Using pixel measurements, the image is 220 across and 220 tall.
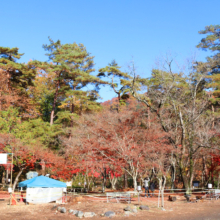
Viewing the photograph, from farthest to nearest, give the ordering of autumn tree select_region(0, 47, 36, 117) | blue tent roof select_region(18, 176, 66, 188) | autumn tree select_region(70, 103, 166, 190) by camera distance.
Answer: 1. autumn tree select_region(0, 47, 36, 117)
2. autumn tree select_region(70, 103, 166, 190)
3. blue tent roof select_region(18, 176, 66, 188)

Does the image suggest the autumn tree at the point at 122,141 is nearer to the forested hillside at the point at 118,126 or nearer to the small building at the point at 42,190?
the forested hillside at the point at 118,126

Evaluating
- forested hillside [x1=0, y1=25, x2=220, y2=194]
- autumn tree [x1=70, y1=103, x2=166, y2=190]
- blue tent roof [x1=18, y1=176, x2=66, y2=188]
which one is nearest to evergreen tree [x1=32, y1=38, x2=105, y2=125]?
forested hillside [x1=0, y1=25, x2=220, y2=194]

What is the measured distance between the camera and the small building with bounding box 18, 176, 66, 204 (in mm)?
16078

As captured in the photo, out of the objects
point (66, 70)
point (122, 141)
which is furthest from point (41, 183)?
point (66, 70)

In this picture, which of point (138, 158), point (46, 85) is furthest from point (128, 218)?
point (46, 85)

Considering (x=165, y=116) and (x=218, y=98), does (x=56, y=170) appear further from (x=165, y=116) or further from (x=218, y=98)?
(x=218, y=98)

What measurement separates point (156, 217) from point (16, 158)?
45.8 feet

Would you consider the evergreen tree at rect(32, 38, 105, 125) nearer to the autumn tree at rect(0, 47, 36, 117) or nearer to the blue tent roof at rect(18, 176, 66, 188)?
the autumn tree at rect(0, 47, 36, 117)

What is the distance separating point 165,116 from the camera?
79.3 feet

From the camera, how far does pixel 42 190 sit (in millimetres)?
16312

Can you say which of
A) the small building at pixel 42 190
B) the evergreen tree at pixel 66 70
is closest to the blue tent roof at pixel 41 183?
the small building at pixel 42 190

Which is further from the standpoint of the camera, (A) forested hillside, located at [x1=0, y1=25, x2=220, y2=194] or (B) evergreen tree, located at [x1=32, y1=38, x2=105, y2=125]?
(B) evergreen tree, located at [x1=32, y1=38, x2=105, y2=125]

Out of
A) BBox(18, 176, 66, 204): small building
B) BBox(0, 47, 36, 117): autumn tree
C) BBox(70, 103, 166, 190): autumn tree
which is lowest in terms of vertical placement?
BBox(18, 176, 66, 204): small building

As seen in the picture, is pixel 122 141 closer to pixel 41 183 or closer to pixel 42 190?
pixel 41 183
